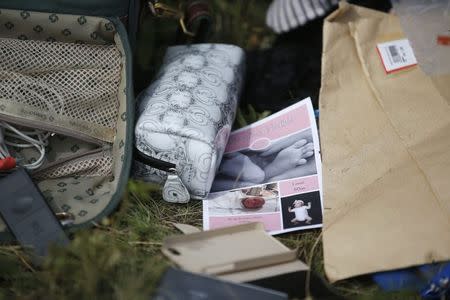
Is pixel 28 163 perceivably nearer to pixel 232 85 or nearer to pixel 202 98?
pixel 202 98

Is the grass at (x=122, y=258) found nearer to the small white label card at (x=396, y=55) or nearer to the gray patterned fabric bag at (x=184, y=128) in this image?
the gray patterned fabric bag at (x=184, y=128)

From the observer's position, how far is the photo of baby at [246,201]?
4.10ft

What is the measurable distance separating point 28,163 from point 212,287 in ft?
1.84

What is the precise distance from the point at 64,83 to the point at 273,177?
554 mm

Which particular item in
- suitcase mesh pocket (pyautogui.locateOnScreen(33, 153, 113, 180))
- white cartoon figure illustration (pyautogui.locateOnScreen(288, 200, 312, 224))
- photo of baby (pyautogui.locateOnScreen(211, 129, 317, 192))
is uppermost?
suitcase mesh pocket (pyautogui.locateOnScreen(33, 153, 113, 180))

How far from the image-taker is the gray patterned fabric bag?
1184 millimetres

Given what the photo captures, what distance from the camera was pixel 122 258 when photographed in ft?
3.40

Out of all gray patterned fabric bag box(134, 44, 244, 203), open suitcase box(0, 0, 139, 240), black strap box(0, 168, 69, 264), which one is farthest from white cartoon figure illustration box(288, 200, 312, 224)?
black strap box(0, 168, 69, 264)

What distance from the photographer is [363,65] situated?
1.38 m

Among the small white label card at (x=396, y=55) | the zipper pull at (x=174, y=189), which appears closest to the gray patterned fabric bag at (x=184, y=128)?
the zipper pull at (x=174, y=189)

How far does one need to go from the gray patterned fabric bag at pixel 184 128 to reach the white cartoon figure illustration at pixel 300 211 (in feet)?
→ 0.69

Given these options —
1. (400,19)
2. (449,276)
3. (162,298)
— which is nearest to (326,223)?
(449,276)

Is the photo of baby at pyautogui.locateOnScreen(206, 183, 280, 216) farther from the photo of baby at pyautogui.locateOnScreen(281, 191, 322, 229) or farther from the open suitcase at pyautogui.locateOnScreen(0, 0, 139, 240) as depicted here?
the open suitcase at pyautogui.locateOnScreen(0, 0, 139, 240)

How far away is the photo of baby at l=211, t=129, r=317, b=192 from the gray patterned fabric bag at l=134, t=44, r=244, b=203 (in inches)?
3.3
